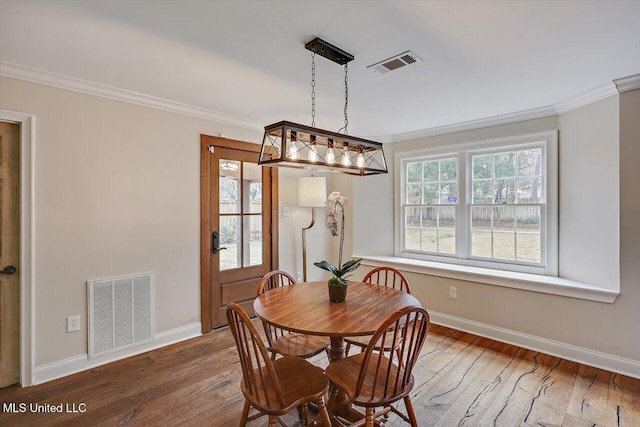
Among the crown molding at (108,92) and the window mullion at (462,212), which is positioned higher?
the crown molding at (108,92)

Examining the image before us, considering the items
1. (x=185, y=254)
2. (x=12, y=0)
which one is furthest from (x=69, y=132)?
(x=185, y=254)

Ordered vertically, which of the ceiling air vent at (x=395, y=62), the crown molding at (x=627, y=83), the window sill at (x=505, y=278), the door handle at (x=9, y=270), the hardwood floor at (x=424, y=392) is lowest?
the hardwood floor at (x=424, y=392)

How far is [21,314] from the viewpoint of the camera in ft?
8.04

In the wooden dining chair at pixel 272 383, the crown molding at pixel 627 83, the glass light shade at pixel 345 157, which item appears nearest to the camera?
the wooden dining chair at pixel 272 383

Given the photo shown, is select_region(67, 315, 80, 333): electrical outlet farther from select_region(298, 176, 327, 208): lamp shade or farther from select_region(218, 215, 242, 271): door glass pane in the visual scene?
select_region(298, 176, 327, 208): lamp shade

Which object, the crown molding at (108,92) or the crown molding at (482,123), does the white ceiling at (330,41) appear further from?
the crown molding at (482,123)

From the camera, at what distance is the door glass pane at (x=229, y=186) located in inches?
145

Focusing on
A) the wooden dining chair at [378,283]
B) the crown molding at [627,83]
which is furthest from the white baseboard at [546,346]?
the crown molding at [627,83]

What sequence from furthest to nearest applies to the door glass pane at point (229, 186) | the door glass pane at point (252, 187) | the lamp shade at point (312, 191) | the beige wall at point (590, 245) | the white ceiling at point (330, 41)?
the lamp shade at point (312, 191), the door glass pane at point (252, 187), the door glass pane at point (229, 186), the beige wall at point (590, 245), the white ceiling at point (330, 41)

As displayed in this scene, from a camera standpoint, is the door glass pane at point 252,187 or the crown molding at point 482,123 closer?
the crown molding at point 482,123

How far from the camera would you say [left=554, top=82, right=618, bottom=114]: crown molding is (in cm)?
271

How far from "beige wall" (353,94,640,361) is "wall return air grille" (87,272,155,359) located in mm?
3235

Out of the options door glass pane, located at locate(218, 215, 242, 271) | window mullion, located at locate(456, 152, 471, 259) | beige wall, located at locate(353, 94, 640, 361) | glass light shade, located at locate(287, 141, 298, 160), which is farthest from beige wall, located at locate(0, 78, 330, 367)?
beige wall, located at locate(353, 94, 640, 361)

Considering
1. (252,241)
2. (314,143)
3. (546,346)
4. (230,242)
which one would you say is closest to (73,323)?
(230,242)
